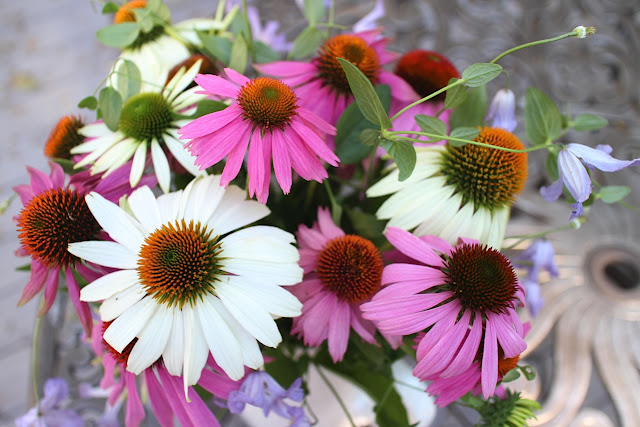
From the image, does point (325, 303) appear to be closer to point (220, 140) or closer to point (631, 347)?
point (220, 140)

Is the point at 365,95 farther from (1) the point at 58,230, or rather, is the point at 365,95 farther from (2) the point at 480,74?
(1) the point at 58,230

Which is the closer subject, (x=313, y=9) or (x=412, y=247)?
(x=412, y=247)

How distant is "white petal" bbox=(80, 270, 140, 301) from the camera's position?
0.93 ft

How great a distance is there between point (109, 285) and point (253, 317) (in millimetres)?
98

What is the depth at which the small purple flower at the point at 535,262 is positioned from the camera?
42 cm

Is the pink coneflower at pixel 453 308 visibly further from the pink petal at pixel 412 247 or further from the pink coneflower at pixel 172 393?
the pink coneflower at pixel 172 393

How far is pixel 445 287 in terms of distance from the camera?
0.30 meters

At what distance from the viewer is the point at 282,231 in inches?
11.5

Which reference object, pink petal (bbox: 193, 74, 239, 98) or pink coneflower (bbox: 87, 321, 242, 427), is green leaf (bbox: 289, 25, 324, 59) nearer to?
pink petal (bbox: 193, 74, 239, 98)

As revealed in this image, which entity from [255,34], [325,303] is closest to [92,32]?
[255,34]

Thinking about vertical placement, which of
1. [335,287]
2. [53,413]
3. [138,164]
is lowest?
[53,413]

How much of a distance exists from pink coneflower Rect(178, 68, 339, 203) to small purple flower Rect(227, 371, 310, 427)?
135 mm

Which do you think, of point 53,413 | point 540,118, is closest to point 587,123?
point 540,118

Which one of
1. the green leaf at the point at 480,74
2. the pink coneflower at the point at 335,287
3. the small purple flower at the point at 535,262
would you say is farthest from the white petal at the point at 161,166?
the small purple flower at the point at 535,262
